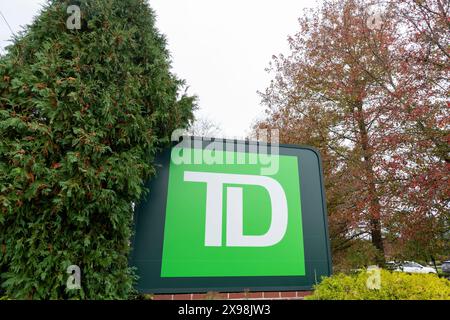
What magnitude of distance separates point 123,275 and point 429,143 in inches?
286

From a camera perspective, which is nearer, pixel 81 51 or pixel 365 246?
pixel 81 51

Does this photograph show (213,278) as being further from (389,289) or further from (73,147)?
(73,147)

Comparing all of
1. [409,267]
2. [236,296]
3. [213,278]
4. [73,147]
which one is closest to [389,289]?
[236,296]

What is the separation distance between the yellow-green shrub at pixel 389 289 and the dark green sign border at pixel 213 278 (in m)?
0.60

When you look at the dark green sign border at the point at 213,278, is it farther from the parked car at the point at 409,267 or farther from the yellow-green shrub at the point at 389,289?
the parked car at the point at 409,267

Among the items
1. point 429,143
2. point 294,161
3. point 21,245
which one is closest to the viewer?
point 21,245

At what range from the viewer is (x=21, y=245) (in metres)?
2.40

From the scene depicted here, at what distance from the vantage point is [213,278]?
3.28m

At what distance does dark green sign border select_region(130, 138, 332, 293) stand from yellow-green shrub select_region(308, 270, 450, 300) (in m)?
0.60

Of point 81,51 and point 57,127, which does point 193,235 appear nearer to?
point 57,127

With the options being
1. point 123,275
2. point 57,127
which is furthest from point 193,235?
point 57,127

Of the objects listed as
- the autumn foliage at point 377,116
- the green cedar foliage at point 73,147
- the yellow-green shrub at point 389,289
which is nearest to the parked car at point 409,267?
the autumn foliage at point 377,116

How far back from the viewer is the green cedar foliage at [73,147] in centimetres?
243

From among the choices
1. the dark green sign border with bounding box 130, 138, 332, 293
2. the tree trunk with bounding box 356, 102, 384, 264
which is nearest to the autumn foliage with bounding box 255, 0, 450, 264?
the tree trunk with bounding box 356, 102, 384, 264
